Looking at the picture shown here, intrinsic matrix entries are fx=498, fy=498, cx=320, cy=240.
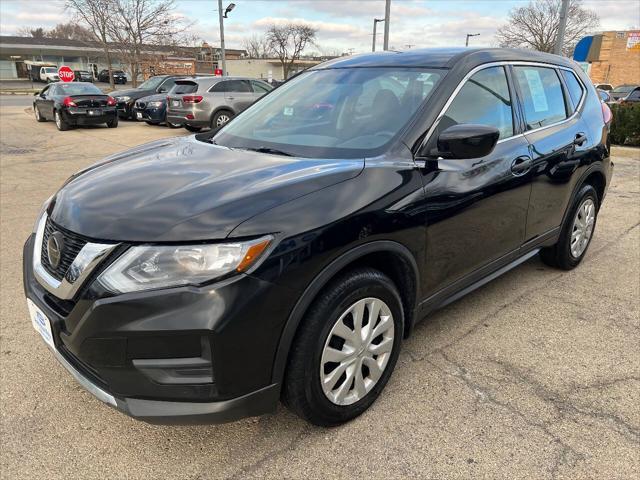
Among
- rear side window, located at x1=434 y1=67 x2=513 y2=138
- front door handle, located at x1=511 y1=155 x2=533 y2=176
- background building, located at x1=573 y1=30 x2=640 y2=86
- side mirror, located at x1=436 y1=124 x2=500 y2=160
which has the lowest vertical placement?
front door handle, located at x1=511 y1=155 x2=533 y2=176

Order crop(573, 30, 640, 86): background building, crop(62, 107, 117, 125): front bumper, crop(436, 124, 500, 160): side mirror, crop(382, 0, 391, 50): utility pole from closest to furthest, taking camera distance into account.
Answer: crop(436, 124, 500, 160): side mirror
crop(62, 107, 117, 125): front bumper
crop(382, 0, 391, 50): utility pole
crop(573, 30, 640, 86): background building

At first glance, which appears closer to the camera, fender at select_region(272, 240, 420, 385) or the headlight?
the headlight

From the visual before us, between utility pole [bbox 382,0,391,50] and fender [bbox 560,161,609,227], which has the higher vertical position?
utility pole [bbox 382,0,391,50]

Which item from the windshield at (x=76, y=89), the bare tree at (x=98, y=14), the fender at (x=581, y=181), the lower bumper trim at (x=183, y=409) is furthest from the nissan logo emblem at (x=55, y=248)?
the bare tree at (x=98, y=14)

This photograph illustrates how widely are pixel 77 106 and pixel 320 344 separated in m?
15.6

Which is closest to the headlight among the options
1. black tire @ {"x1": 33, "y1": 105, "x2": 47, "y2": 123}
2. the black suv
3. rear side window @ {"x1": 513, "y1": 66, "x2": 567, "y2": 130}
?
the black suv

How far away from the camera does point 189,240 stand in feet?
6.09

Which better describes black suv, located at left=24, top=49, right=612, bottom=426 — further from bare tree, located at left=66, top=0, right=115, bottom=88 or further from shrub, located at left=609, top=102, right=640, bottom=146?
bare tree, located at left=66, top=0, right=115, bottom=88

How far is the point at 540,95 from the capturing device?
3654 mm

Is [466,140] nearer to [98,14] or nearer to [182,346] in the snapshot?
[182,346]

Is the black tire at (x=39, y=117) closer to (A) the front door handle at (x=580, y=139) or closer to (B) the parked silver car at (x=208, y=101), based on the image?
(B) the parked silver car at (x=208, y=101)

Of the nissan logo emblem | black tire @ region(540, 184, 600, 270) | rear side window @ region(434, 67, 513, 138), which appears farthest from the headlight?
black tire @ region(540, 184, 600, 270)

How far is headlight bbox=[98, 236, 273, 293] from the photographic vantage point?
1.84m

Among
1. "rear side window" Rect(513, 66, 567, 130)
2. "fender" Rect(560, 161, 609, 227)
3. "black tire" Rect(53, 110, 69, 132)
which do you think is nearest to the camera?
"rear side window" Rect(513, 66, 567, 130)
